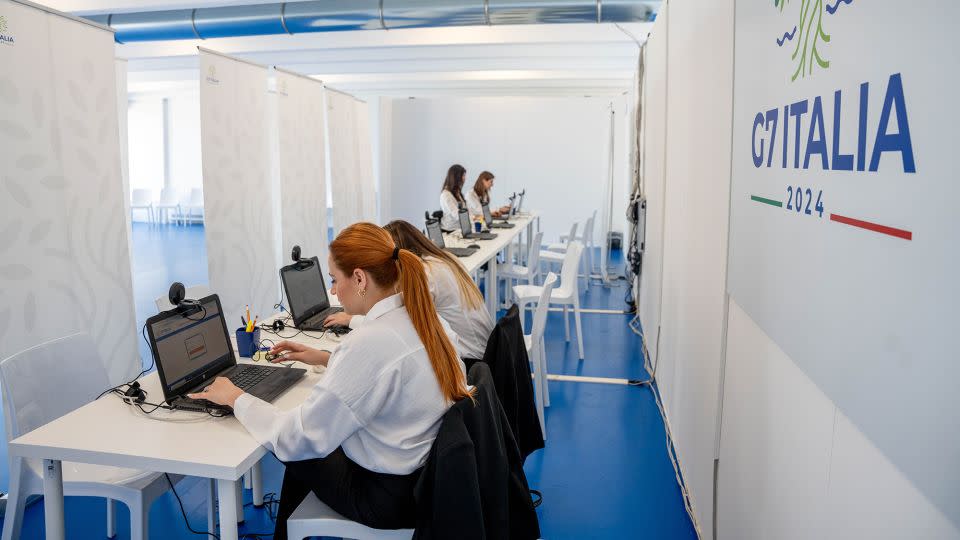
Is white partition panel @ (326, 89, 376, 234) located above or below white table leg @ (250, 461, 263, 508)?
above

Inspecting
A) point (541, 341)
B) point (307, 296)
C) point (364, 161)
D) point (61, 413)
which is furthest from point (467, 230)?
point (61, 413)

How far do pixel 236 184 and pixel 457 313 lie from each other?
7.83 ft

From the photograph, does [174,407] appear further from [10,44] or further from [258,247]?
[258,247]

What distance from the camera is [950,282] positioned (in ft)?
2.74

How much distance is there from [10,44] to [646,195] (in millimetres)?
4140

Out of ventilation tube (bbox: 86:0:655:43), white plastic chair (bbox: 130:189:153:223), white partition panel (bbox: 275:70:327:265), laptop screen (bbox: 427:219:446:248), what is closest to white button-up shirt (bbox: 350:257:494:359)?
laptop screen (bbox: 427:219:446:248)

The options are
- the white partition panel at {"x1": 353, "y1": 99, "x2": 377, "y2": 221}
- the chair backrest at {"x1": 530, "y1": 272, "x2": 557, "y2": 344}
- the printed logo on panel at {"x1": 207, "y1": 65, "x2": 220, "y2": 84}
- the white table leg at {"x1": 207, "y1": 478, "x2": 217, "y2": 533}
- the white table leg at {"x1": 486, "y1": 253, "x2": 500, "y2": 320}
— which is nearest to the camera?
the white table leg at {"x1": 207, "y1": 478, "x2": 217, "y2": 533}

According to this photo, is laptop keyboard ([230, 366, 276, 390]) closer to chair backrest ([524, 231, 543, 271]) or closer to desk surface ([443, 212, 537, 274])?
desk surface ([443, 212, 537, 274])

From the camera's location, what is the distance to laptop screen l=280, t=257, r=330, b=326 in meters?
2.88

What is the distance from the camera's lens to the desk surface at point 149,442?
1.70 m

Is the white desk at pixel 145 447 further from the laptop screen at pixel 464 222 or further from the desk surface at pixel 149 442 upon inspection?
the laptop screen at pixel 464 222

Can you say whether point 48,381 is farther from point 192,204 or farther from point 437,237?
point 192,204

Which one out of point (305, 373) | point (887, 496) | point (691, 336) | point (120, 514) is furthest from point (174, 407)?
point (691, 336)

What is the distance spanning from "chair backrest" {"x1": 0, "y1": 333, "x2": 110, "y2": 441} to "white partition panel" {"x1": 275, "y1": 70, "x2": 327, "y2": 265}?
2.91 metres
